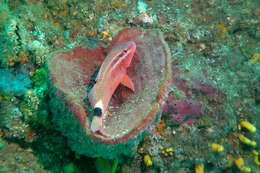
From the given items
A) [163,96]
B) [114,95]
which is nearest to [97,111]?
[163,96]

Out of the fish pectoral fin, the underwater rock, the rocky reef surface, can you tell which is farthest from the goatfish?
the rocky reef surface

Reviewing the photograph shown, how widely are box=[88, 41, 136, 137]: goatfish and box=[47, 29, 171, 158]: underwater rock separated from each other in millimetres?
126

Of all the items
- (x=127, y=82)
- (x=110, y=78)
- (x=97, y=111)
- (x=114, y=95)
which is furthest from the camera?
(x=114, y=95)

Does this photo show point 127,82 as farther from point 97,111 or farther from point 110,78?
point 97,111

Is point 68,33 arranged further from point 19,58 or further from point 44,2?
point 44,2

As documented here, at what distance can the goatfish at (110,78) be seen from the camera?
8.10 feet

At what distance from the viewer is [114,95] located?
322 cm

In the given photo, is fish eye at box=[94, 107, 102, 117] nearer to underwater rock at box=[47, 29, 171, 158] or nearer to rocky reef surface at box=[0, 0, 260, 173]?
underwater rock at box=[47, 29, 171, 158]

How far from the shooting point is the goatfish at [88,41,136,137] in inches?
97.2

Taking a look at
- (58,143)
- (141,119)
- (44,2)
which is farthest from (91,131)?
(44,2)

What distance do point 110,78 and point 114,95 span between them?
1.60ft

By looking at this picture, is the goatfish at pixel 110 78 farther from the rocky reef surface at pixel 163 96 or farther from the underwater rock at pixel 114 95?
the rocky reef surface at pixel 163 96

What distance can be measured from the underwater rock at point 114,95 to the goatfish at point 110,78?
126 mm

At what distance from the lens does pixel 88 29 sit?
373 cm
